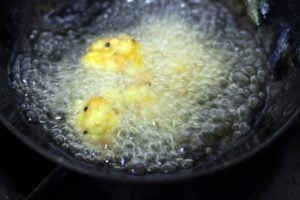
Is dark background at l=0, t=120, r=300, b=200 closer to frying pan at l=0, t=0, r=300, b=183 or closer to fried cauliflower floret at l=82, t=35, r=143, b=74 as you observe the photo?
frying pan at l=0, t=0, r=300, b=183

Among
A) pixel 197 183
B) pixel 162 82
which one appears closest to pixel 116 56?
pixel 162 82

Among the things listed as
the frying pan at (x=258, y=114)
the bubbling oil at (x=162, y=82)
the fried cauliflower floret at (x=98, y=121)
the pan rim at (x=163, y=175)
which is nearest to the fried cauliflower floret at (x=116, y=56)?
the bubbling oil at (x=162, y=82)

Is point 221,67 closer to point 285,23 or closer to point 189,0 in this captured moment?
point 285,23

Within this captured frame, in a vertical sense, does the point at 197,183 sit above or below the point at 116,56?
below

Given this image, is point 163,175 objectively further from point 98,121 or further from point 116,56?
point 116,56

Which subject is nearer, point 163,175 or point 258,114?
point 163,175

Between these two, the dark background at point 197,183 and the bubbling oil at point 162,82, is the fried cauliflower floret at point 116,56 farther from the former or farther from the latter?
the dark background at point 197,183

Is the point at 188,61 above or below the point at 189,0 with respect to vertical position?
below

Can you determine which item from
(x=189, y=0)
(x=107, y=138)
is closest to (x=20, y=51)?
(x=107, y=138)
